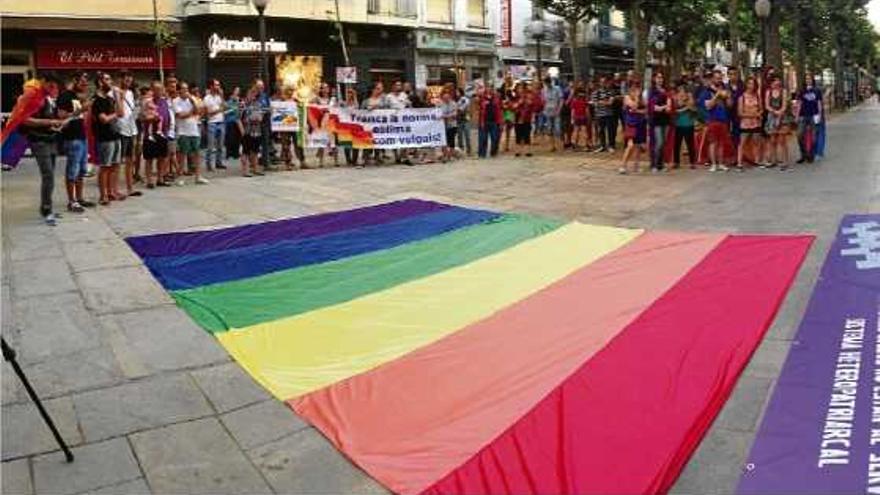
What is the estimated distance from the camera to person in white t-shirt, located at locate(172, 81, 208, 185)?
14.2m

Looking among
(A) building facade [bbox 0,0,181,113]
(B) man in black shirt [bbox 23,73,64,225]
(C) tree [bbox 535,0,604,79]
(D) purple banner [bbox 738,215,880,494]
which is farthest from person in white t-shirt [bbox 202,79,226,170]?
(C) tree [bbox 535,0,604,79]

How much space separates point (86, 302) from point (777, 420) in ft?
18.2

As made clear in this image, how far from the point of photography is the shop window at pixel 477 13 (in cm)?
3866

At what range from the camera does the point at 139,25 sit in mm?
26453

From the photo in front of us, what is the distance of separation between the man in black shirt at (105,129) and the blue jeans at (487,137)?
8.74 metres

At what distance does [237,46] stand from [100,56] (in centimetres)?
468

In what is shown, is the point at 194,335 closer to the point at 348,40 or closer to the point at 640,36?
the point at 640,36

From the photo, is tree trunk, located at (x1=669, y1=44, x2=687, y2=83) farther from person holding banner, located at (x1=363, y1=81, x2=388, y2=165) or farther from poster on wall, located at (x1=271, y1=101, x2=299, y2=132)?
poster on wall, located at (x1=271, y1=101, x2=299, y2=132)

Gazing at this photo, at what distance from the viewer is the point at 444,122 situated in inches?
727

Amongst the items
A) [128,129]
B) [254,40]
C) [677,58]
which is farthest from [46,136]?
[677,58]

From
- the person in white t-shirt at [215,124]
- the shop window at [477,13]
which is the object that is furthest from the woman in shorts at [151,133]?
the shop window at [477,13]

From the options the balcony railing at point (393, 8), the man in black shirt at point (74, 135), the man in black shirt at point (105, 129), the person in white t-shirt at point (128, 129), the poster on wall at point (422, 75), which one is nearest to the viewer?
the man in black shirt at point (74, 135)

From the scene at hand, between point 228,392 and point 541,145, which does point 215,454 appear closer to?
point 228,392

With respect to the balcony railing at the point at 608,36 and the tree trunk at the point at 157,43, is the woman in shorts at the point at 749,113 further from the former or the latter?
the balcony railing at the point at 608,36
